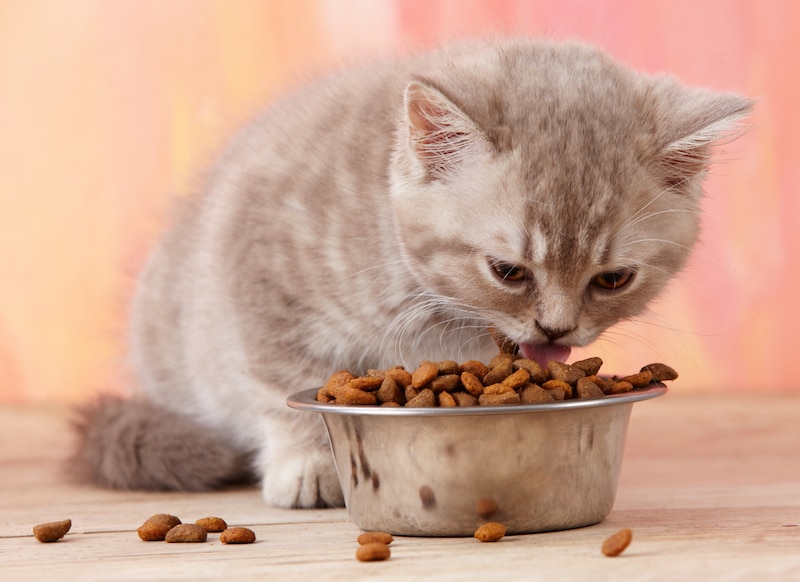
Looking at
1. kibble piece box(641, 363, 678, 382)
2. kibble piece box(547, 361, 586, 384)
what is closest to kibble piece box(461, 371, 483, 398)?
kibble piece box(547, 361, 586, 384)

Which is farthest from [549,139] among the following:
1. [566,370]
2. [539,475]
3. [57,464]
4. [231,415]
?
[57,464]

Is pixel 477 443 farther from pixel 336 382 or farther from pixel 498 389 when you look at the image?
pixel 336 382

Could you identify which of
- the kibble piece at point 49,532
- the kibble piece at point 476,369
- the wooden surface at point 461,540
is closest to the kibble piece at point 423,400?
the kibble piece at point 476,369

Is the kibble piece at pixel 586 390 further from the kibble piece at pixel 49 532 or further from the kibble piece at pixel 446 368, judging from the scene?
the kibble piece at pixel 49 532

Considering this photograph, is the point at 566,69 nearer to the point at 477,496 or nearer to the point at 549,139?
the point at 549,139

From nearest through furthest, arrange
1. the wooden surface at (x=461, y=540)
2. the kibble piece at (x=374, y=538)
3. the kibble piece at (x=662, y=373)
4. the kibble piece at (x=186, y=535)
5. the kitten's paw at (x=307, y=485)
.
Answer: the wooden surface at (x=461, y=540)
the kibble piece at (x=374, y=538)
the kibble piece at (x=186, y=535)
the kibble piece at (x=662, y=373)
the kitten's paw at (x=307, y=485)

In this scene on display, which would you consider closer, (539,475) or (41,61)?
(539,475)
